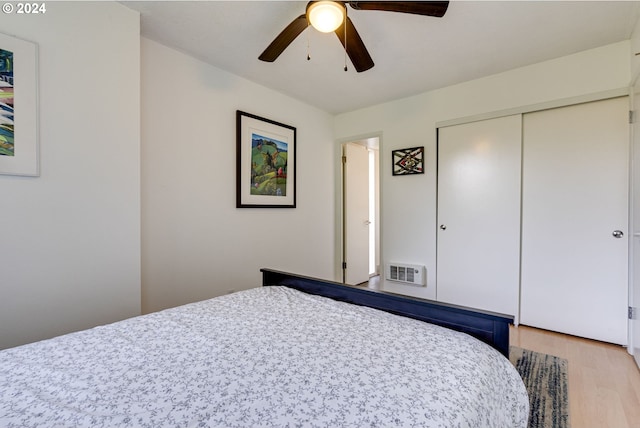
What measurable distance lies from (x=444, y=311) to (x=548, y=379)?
44.5 inches

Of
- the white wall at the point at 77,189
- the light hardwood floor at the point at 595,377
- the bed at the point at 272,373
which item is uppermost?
the white wall at the point at 77,189

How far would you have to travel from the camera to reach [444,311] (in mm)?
1388

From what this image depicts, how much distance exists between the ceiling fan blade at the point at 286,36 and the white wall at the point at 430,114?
6.39 feet

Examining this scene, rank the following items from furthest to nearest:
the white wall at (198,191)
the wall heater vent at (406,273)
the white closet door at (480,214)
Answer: the wall heater vent at (406,273) < the white closet door at (480,214) < the white wall at (198,191)

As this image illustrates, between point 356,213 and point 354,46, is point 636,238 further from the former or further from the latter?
point 356,213

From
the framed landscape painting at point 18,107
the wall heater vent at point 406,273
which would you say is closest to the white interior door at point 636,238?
the wall heater vent at point 406,273

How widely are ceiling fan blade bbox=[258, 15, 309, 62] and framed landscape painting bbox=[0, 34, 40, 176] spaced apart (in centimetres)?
126

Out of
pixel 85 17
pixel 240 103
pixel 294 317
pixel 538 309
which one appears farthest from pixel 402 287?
pixel 85 17

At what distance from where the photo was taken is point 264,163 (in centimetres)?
305

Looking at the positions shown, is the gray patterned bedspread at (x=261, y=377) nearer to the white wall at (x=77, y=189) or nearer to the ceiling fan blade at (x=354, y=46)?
the white wall at (x=77, y=189)

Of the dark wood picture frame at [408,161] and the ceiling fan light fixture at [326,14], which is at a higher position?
the ceiling fan light fixture at [326,14]

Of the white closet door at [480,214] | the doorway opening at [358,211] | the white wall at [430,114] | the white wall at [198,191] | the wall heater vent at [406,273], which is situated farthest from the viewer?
the doorway opening at [358,211]

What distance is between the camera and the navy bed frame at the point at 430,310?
124 centimetres

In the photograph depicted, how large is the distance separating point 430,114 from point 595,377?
257 cm
